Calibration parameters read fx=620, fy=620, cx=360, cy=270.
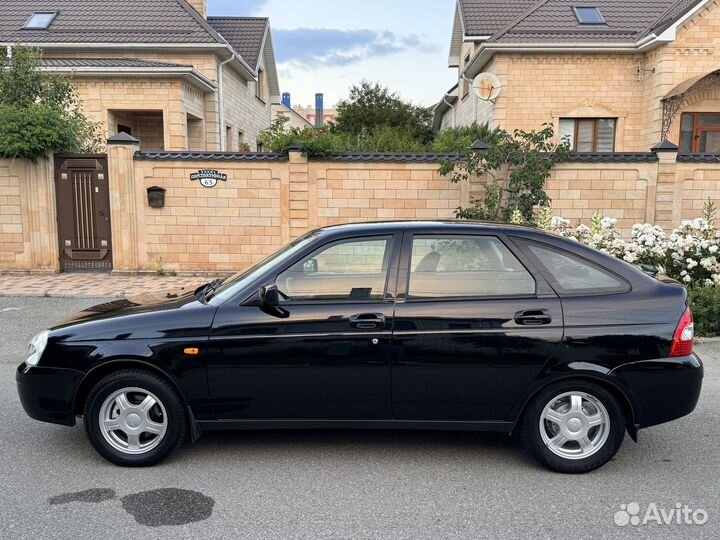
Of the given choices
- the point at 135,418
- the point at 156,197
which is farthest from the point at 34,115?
the point at 135,418

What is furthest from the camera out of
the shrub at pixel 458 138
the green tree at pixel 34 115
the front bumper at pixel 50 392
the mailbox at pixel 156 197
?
the shrub at pixel 458 138

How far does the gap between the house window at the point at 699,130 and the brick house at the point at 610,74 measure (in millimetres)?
28

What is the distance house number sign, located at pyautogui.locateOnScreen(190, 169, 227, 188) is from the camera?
12.0m

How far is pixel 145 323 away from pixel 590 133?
16812 mm

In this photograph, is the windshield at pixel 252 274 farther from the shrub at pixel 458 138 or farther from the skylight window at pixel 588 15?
the skylight window at pixel 588 15

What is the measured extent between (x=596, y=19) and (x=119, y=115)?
14.3 m

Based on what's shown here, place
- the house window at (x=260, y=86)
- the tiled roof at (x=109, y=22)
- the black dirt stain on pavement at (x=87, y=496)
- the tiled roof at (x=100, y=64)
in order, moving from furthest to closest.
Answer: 1. the house window at (x=260, y=86)
2. the tiled roof at (x=109, y=22)
3. the tiled roof at (x=100, y=64)
4. the black dirt stain on pavement at (x=87, y=496)

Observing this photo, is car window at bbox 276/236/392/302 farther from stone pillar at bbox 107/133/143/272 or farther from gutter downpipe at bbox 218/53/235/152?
gutter downpipe at bbox 218/53/235/152

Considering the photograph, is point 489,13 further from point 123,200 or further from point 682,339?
point 682,339

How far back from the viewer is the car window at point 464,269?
3.89m

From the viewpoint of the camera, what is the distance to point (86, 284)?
11.1 meters

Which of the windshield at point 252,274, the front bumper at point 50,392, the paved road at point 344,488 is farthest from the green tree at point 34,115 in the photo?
the windshield at point 252,274

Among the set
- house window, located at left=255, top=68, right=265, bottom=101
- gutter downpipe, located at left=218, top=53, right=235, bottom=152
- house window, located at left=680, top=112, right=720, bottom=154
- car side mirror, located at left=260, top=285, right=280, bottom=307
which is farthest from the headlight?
house window, located at left=255, top=68, right=265, bottom=101

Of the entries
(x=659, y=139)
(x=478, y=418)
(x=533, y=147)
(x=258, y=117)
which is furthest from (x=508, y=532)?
(x=258, y=117)
